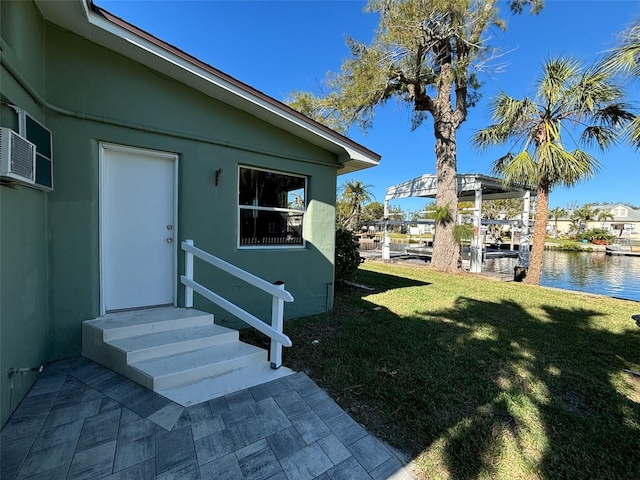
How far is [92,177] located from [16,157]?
50.3 inches

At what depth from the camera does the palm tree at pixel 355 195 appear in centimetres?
2847

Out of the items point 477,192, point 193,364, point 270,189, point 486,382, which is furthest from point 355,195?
point 193,364

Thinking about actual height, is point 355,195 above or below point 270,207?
above

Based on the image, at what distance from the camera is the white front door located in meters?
3.57

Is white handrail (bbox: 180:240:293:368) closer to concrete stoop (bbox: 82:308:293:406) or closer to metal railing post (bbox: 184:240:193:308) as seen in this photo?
metal railing post (bbox: 184:240:193:308)

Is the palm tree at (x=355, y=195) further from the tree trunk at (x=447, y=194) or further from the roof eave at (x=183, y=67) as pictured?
the roof eave at (x=183, y=67)

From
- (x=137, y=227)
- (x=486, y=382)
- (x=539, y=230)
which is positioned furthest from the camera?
(x=539, y=230)

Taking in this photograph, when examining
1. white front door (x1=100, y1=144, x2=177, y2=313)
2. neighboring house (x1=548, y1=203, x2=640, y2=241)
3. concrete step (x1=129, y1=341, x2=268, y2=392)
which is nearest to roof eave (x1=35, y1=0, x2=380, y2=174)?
white front door (x1=100, y1=144, x2=177, y2=313)

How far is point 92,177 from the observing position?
3.38m

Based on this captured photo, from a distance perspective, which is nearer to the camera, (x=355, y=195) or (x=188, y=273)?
(x=188, y=273)

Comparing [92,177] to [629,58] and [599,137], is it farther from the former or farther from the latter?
[599,137]

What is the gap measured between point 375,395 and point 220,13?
7.92m

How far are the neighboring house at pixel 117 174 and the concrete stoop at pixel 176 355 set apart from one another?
0.46 m

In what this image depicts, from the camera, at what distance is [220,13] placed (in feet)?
20.7
